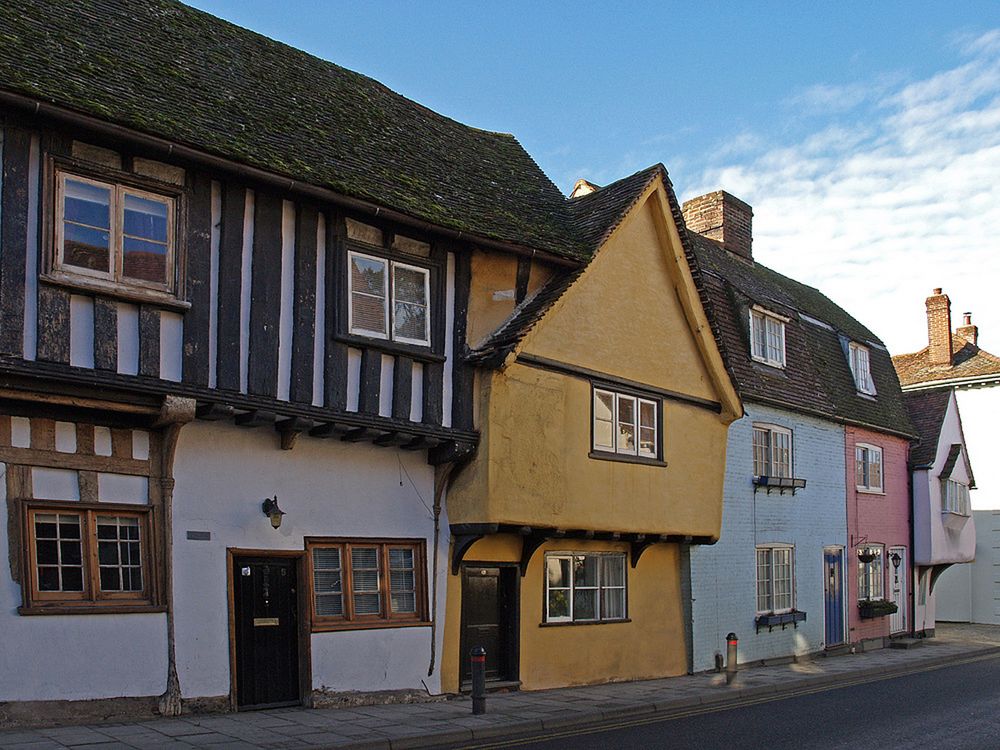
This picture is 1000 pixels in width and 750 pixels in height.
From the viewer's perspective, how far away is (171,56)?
41.3ft

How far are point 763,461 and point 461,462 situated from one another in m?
9.52

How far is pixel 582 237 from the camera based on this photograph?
50.6 ft

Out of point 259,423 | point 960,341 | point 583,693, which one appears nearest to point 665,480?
point 583,693

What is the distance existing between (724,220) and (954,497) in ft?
36.0

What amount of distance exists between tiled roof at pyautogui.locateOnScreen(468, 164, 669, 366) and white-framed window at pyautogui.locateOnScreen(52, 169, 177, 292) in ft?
14.5

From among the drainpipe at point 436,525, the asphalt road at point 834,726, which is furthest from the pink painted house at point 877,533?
the drainpipe at point 436,525

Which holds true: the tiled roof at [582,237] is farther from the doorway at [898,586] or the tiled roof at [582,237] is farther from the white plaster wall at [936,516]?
the white plaster wall at [936,516]

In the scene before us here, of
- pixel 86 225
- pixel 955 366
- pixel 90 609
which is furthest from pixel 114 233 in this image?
pixel 955 366

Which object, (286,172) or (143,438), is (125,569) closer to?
(143,438)

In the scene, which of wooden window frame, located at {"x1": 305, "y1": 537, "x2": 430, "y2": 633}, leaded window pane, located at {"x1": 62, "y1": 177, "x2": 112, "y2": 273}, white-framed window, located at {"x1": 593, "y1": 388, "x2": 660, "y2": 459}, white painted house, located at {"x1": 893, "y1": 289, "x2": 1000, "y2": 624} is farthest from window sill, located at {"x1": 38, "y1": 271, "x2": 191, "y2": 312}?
white painted house, located at {"x1": 893, "y1": 289, "x2": 1000, "y2": 624}

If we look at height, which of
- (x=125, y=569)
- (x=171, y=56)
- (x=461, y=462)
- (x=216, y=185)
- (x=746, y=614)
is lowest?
(x=746, y=614)

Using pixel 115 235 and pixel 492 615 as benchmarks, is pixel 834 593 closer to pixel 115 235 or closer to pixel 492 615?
pixel 492 615

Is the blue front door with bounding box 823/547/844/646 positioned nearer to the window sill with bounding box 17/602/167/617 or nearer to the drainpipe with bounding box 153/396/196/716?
the drainpipe with bounding box 153/396/196/716

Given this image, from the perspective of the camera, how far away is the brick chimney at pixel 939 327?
111 ft
